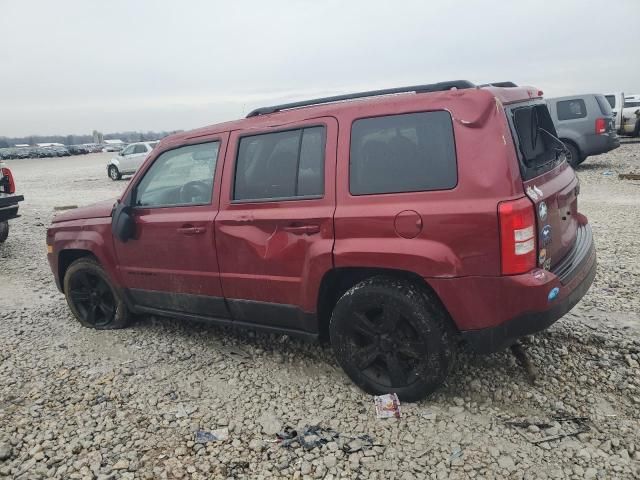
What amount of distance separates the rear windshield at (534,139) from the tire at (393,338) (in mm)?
931

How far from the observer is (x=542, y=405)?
3057 millimetres

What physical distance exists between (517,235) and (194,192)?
2340 mm

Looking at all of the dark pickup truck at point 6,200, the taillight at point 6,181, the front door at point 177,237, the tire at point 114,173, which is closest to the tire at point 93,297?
the front door at point 177,237

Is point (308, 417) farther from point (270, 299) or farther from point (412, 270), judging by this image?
point (412, 270)

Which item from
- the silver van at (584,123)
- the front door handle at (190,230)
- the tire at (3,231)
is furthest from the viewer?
the silver van at (584,123)

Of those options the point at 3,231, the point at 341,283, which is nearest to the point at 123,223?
the point at 341,283

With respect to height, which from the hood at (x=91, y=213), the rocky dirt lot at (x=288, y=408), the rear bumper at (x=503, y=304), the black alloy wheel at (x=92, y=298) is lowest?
the rocky dirt lot at (x=288, y=408)

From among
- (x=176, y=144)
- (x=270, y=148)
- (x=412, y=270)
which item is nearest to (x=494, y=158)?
(x=412, y=270)

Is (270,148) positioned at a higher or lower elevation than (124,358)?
higher

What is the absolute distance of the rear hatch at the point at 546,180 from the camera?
2.79 meters

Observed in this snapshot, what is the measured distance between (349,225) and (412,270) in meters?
0.46

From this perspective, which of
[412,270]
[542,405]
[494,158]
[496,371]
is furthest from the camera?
[496,371]

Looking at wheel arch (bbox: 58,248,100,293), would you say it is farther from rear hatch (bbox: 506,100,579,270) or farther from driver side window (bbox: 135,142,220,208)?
rear hatch (bbox: 506,100,579,270)

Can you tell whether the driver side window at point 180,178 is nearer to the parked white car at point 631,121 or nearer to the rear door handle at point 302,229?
the rear door handle at point 302,229
